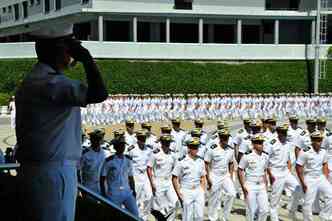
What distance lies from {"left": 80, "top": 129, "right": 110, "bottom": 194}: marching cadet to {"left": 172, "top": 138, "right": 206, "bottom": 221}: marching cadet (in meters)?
1.16

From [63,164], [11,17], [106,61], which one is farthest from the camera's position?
[11,17]

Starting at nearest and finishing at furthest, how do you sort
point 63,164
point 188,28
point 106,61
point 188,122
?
point 63,164 → point 188,122 → point 106,61 → point 188,28

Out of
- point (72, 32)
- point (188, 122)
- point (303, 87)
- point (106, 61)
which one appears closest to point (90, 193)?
point (72, 32)

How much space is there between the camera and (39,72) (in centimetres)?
287

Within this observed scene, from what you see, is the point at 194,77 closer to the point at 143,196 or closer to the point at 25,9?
the point at 25,9

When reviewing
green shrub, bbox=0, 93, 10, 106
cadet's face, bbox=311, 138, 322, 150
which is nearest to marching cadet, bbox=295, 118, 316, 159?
cadet's face, bbox=311, 138, 322, 150

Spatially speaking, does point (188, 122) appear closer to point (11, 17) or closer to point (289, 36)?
point (289, 36)

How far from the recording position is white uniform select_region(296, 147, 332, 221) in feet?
32.9

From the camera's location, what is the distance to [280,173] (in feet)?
36.2

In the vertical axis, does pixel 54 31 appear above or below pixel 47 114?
above

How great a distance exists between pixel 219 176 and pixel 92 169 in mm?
2296

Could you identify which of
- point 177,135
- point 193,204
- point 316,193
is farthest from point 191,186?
point 177,135

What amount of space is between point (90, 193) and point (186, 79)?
33.5 m

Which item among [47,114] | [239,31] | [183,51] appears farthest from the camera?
[239,31]
